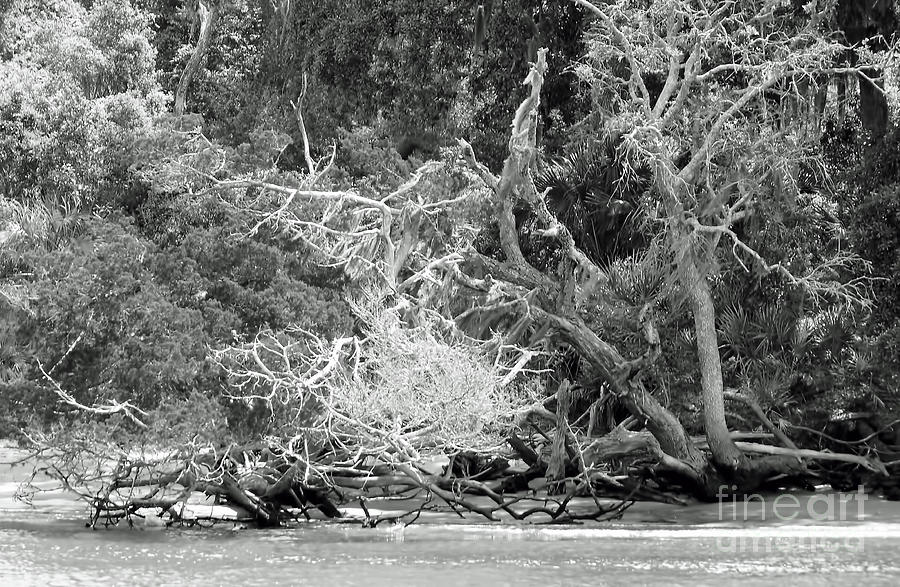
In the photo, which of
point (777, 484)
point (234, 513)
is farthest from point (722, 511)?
point (234, 513)

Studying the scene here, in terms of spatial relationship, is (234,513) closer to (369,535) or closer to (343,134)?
(369,535)

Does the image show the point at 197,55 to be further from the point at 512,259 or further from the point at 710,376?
the point at 710,376

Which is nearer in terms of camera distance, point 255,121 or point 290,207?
point 290,207

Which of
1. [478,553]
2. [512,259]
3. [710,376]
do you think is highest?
[512,259]

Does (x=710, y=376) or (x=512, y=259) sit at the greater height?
A: (x=512, y=259)

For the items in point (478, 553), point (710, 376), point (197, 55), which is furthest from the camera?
point (197, 55)

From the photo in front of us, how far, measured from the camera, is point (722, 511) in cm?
1733

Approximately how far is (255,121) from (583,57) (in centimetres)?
1164

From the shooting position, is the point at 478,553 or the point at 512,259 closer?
the point at 478,553

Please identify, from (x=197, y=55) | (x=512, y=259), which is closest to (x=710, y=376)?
(x=512, y=259)

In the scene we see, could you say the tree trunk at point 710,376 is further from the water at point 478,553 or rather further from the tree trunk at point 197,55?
the tree trunk at point 197,55

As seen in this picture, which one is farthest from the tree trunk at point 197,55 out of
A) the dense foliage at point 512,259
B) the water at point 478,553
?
the water at point 478,553

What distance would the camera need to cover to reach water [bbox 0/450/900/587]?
12984 mm

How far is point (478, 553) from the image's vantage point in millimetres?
14703
